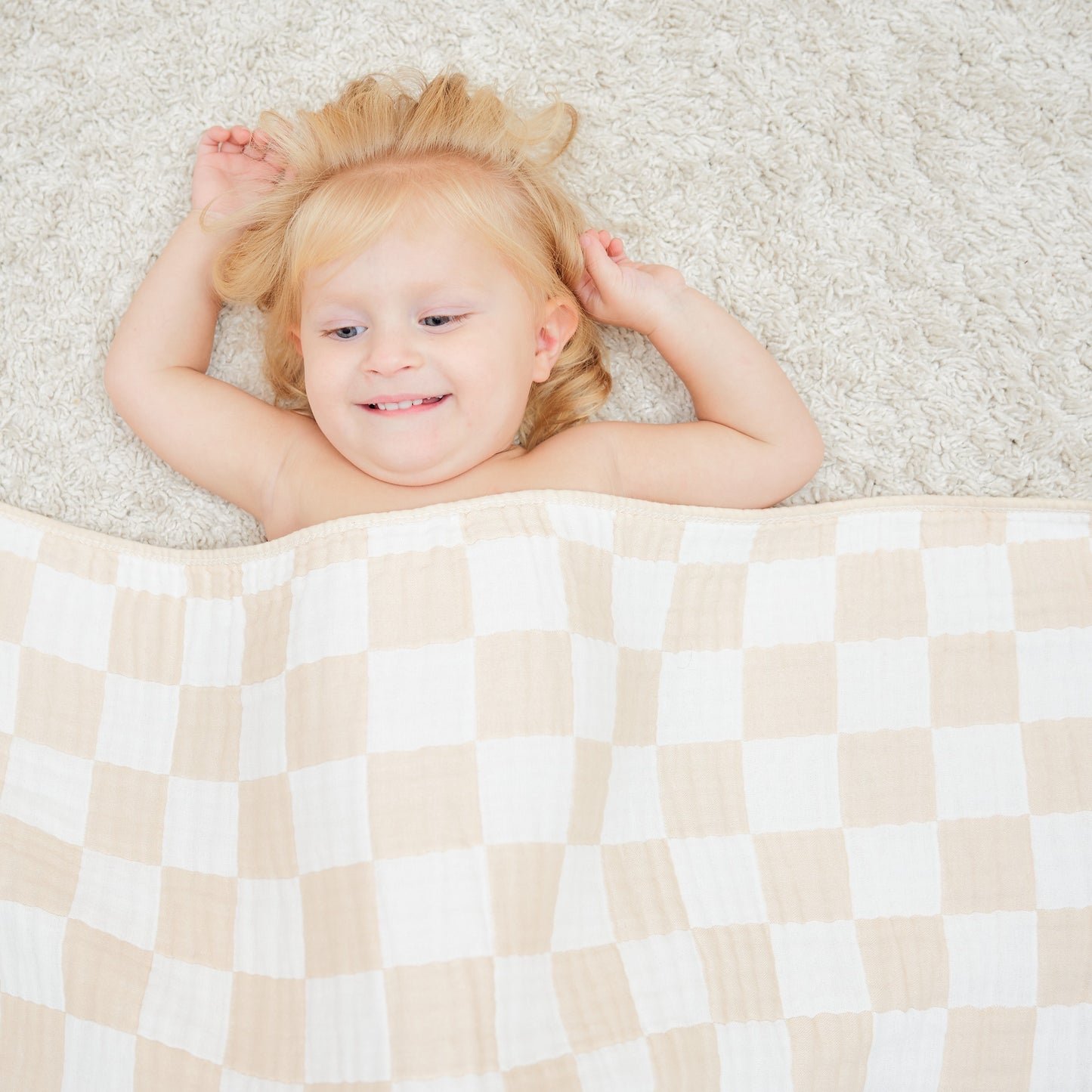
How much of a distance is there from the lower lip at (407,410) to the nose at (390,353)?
46 mm

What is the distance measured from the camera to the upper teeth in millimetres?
1104

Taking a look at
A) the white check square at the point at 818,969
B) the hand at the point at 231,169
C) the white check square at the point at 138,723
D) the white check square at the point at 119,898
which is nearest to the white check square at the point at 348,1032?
the white check square at the point at 119,898

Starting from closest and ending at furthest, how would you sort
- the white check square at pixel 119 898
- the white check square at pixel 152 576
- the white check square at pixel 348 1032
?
the white check square at pixel 348 1032 → the white check square at pixel 119 898 → the white check square at pixel 152 576

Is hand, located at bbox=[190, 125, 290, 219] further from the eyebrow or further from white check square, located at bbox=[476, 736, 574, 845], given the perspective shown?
white check square, located at bbox=[476, 736, 574, 845]

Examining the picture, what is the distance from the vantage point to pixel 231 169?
49.5 inches

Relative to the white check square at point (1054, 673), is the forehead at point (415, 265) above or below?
above

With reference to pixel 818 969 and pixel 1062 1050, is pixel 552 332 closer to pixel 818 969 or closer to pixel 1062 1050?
pixel 818 969

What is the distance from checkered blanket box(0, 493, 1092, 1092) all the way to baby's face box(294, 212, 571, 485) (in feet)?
0.33

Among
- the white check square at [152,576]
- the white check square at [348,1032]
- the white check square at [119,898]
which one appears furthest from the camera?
the white check square at [152,576]

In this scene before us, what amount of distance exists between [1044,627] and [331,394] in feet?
2.80

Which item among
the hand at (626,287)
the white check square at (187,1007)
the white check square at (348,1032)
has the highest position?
the hand at (626,287)

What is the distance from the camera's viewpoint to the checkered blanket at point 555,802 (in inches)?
39.2

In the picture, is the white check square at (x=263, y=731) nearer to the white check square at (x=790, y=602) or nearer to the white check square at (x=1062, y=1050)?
the white check square at (x=790, y=602)

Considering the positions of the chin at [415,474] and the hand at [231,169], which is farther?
the hand at [231,169]
